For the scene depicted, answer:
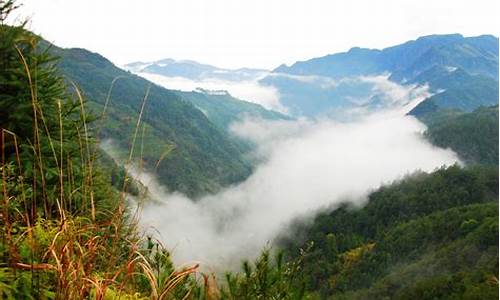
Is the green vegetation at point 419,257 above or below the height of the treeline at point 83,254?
below

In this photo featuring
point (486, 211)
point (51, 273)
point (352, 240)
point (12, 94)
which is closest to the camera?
point (51, 273)

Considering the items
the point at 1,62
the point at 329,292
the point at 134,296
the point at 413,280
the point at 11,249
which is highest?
the point at 1,62

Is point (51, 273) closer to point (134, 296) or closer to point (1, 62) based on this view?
point (134, 296)

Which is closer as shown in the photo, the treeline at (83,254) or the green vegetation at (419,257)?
the treeline at (83,254)

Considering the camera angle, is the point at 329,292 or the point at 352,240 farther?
the point at 352,240

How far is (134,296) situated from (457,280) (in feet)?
380

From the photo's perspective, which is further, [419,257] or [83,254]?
[419,257]

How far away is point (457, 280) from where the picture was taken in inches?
4158

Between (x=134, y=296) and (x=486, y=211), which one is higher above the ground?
(x=134, y=296)

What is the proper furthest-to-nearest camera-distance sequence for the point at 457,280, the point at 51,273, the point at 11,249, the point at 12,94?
the point at 457,280
the point at 12,94
the point at 51,273
the point at 11,249

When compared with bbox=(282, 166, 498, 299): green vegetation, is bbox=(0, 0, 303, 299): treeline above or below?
above

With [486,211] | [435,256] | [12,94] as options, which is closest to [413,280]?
[435,256]

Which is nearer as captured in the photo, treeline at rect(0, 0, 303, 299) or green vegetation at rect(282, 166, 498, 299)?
treeline at rect(0, 0, 303, 299)

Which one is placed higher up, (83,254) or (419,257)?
(83,254)
